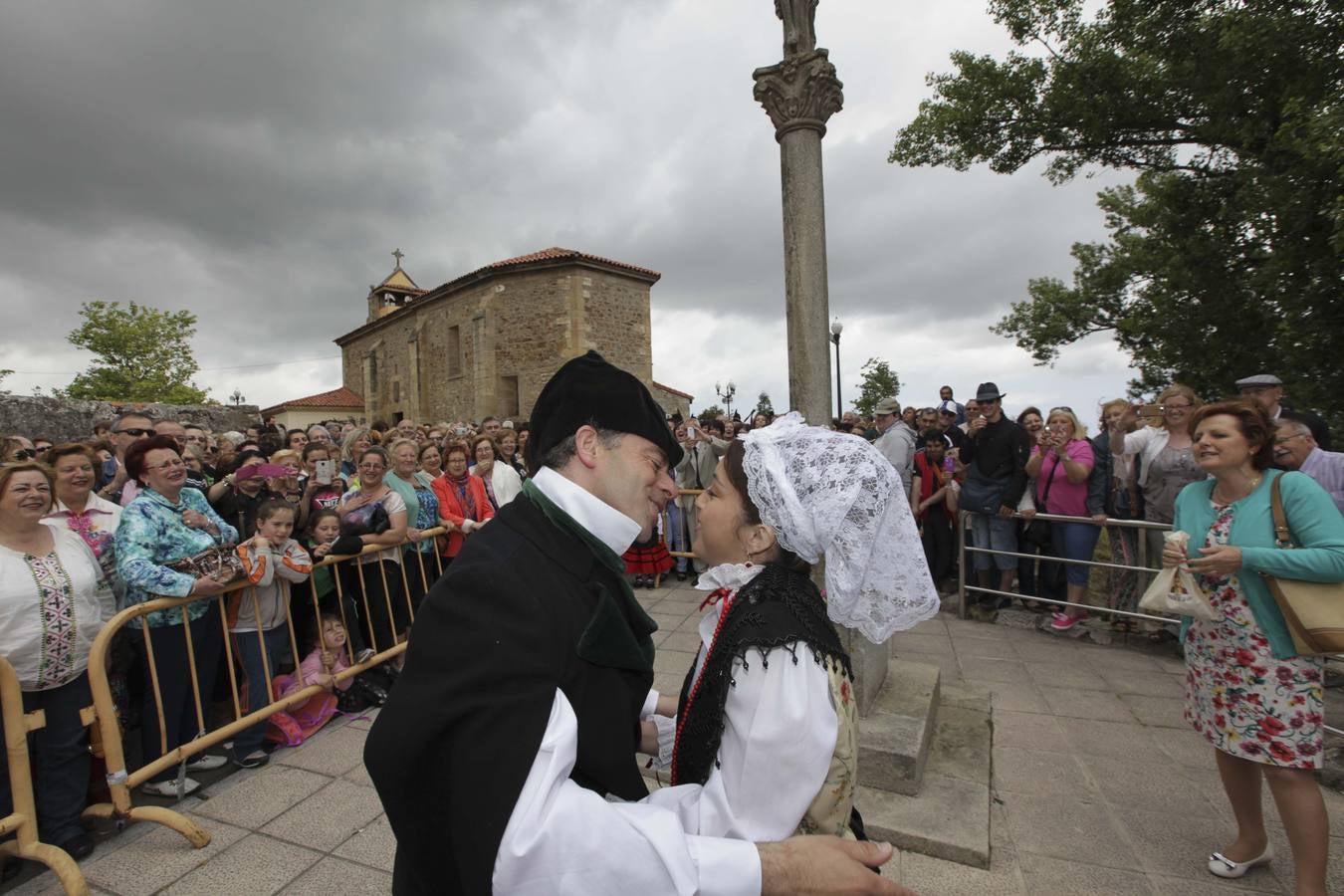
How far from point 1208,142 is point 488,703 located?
1518 centimetres

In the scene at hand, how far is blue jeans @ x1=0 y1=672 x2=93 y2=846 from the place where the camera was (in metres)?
2.89

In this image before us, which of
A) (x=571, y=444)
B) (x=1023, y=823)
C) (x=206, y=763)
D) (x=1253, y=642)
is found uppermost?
(x=571, y=444)

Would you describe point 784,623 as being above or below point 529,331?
below

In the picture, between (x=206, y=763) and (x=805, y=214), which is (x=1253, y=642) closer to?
(x=805, y=214)

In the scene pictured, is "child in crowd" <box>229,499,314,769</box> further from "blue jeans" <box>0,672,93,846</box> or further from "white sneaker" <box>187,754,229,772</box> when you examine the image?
"blue jeans" <box>0,672,93,846</box>

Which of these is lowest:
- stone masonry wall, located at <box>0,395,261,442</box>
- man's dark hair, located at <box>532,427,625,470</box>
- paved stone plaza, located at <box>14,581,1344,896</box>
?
paved stone plaza, located at <box>14,581,1344,896</box>

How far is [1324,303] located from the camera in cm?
934

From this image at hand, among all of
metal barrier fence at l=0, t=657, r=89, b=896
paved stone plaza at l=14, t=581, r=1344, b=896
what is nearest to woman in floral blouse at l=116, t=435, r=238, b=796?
paved stone plaza at l=14, t=581, r=1344, b=896

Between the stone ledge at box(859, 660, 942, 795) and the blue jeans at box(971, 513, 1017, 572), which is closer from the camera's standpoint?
the stone ledge at box(859, 660, 942, 795)

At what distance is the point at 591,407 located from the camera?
147 centimetres

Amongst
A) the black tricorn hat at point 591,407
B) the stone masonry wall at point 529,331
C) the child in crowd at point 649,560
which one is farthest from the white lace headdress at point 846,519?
the stone masonry wall at point 529,331

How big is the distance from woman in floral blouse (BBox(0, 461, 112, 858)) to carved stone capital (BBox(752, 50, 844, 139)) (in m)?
4.49

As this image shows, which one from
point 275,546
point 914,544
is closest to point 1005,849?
point 914,544

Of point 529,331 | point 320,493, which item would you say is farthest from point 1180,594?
point 529,331
